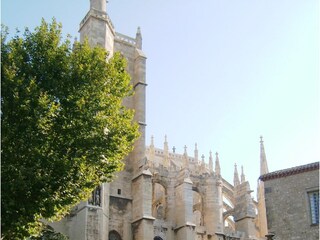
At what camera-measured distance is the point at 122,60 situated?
71.3ft

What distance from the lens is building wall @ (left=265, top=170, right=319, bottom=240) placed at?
21.6 metres

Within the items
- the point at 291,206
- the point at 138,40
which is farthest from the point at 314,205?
the point at 138,40

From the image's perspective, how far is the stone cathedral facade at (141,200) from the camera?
30.6 meters

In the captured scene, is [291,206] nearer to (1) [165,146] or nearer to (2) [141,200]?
(2) [141,200]

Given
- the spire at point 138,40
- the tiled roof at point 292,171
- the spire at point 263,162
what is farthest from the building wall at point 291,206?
the spire at point 263,162

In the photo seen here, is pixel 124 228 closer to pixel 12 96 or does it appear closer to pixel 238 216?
pixel 238 216

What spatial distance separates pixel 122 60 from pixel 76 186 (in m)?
5.60

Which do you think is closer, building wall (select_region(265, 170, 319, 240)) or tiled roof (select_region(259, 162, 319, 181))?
building wall (select_region(265, 170, 319, 240))

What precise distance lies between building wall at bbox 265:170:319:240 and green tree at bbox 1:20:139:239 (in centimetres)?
656

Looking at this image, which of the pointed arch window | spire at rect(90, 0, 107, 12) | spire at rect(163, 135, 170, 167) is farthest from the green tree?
spire at rect(163, 135, 170, 167)

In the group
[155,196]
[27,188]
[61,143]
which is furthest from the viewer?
[155,196]

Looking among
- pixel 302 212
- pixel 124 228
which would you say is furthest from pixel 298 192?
pixel 124 228

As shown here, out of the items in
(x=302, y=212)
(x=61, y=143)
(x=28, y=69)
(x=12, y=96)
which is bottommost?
(x=302, y=212)

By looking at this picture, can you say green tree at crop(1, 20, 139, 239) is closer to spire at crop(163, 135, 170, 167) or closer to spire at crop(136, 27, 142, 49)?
spire at crop(136, 27, 142, 49)
